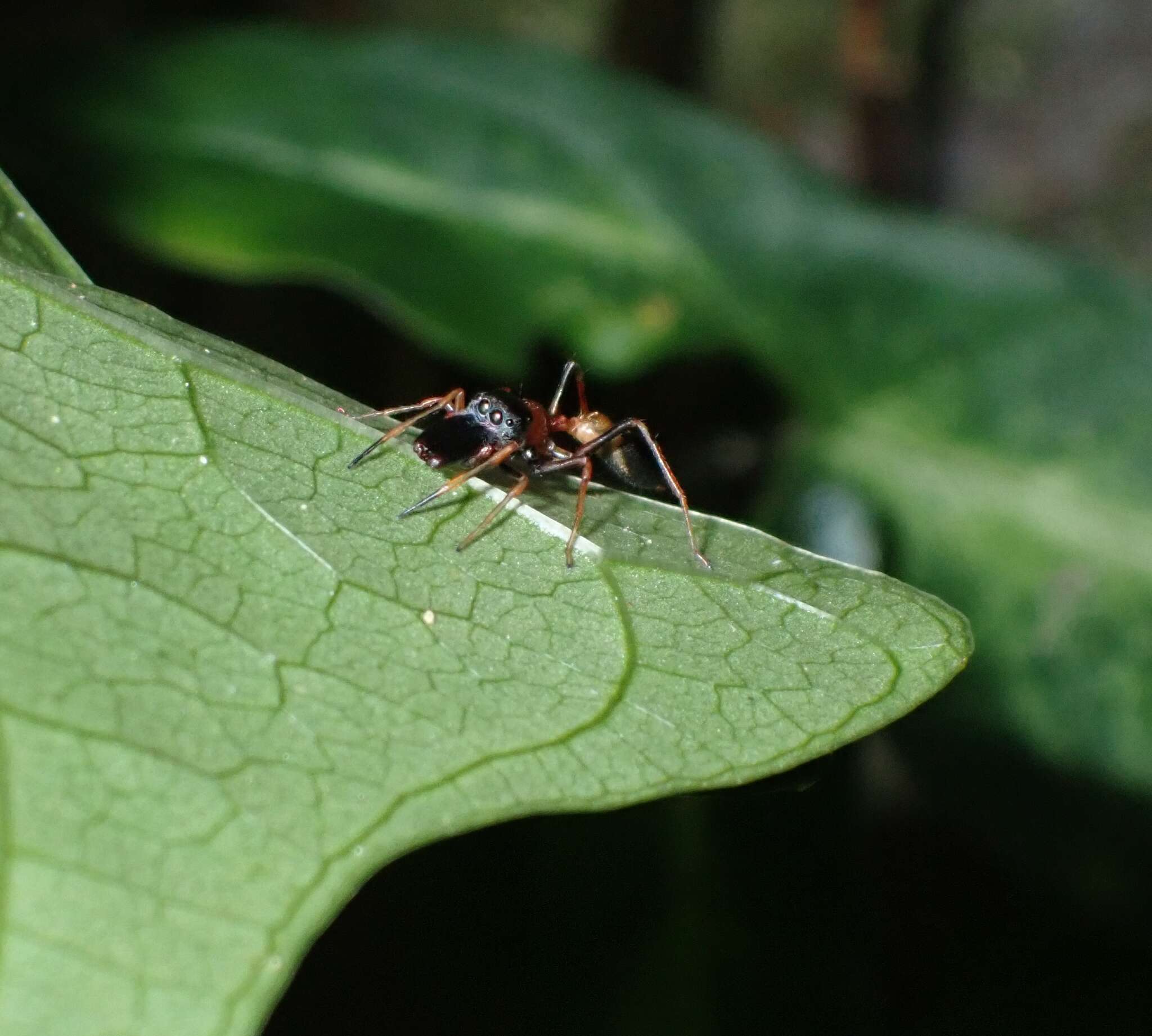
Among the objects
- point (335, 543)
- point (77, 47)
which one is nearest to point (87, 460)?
point (335, 543)

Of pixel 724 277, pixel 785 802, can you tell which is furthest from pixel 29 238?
pixel 724 277

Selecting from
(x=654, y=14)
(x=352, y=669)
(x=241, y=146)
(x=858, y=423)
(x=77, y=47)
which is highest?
(x=654, y=14)

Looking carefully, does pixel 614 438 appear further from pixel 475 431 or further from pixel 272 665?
pixel 272 665

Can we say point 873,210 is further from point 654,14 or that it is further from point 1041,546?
point 654,14

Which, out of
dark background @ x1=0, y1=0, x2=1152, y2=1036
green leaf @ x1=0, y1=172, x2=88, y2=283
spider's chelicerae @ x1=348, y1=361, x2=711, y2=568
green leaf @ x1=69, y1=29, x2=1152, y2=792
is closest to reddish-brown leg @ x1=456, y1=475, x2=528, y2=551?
spider's chelicerae @ x1=348, y1=361, x2=711, y2=568

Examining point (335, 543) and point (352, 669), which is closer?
point (352, 669)

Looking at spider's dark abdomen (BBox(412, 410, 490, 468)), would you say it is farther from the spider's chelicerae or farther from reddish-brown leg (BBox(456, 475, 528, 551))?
reddish-brown leg (BBox(456, 475, 528, 551))

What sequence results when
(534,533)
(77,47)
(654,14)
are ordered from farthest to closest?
(654,14) → (77,47) → (534,533)
